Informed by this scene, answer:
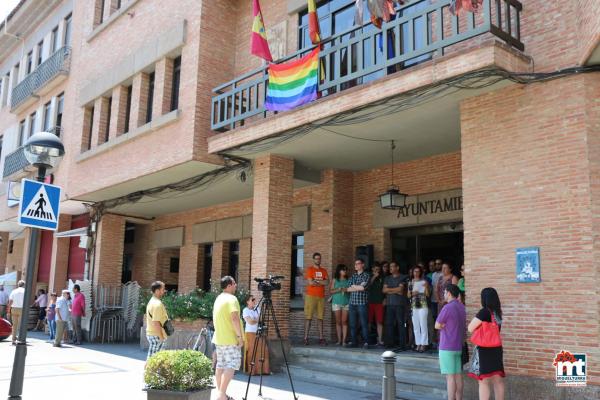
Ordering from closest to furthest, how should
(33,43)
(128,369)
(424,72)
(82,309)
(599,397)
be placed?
1. (599,397)
2. (424,72)
3. (128,369)
4. (82,309)
5. (33,43)

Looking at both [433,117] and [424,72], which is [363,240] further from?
[424,72]

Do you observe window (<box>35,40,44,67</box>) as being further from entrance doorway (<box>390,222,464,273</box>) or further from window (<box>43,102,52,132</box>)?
entrance doorway (<box>390,222,464,273</box>)

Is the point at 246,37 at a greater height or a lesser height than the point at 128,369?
greater

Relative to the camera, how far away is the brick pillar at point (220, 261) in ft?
59.6

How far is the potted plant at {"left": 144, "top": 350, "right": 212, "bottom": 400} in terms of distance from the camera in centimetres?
657

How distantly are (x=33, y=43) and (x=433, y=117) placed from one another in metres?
21.2

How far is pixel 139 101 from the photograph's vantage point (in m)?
15.9

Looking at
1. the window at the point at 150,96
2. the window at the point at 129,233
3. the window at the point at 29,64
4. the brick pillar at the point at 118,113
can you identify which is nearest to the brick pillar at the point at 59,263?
the window at the point at 129,233

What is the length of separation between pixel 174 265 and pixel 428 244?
11499 millimetres

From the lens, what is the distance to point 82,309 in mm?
17234

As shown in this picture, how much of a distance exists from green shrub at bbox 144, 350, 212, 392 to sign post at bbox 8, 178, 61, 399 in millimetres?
1389

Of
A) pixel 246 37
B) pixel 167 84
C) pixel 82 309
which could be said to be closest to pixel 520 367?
pixel 246 37

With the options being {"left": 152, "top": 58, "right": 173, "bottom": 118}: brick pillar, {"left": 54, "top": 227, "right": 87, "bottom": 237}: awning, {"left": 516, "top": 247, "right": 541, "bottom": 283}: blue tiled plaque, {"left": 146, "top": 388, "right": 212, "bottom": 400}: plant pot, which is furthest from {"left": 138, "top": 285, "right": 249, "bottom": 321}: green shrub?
{"left": 54, "top": 227, "right": 87, "bottom": 237}: awning

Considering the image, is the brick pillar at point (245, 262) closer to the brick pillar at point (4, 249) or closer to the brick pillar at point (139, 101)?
the brick pillar at point (139, 101)
